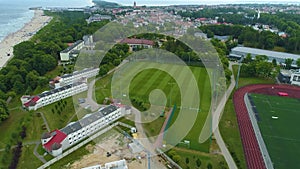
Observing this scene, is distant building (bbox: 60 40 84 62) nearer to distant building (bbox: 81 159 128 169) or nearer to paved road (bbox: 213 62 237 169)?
paved road (bbox: 213 62 237 169)

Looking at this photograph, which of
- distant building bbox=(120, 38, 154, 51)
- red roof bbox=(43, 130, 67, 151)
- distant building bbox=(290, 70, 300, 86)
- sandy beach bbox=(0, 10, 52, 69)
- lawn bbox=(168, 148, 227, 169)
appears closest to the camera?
lawn bbox=(168, 148, 227, 169)

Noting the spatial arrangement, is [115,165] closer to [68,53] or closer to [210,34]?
[68,53]

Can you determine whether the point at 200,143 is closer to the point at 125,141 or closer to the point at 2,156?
the point at 125,141

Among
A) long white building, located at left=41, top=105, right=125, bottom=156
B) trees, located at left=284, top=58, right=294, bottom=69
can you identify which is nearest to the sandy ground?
long white building, located at left=41, top=105, right=125, bottom=156

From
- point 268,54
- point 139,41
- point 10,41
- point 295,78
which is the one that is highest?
point 139,41

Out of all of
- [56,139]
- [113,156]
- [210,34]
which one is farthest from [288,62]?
[56,139]
